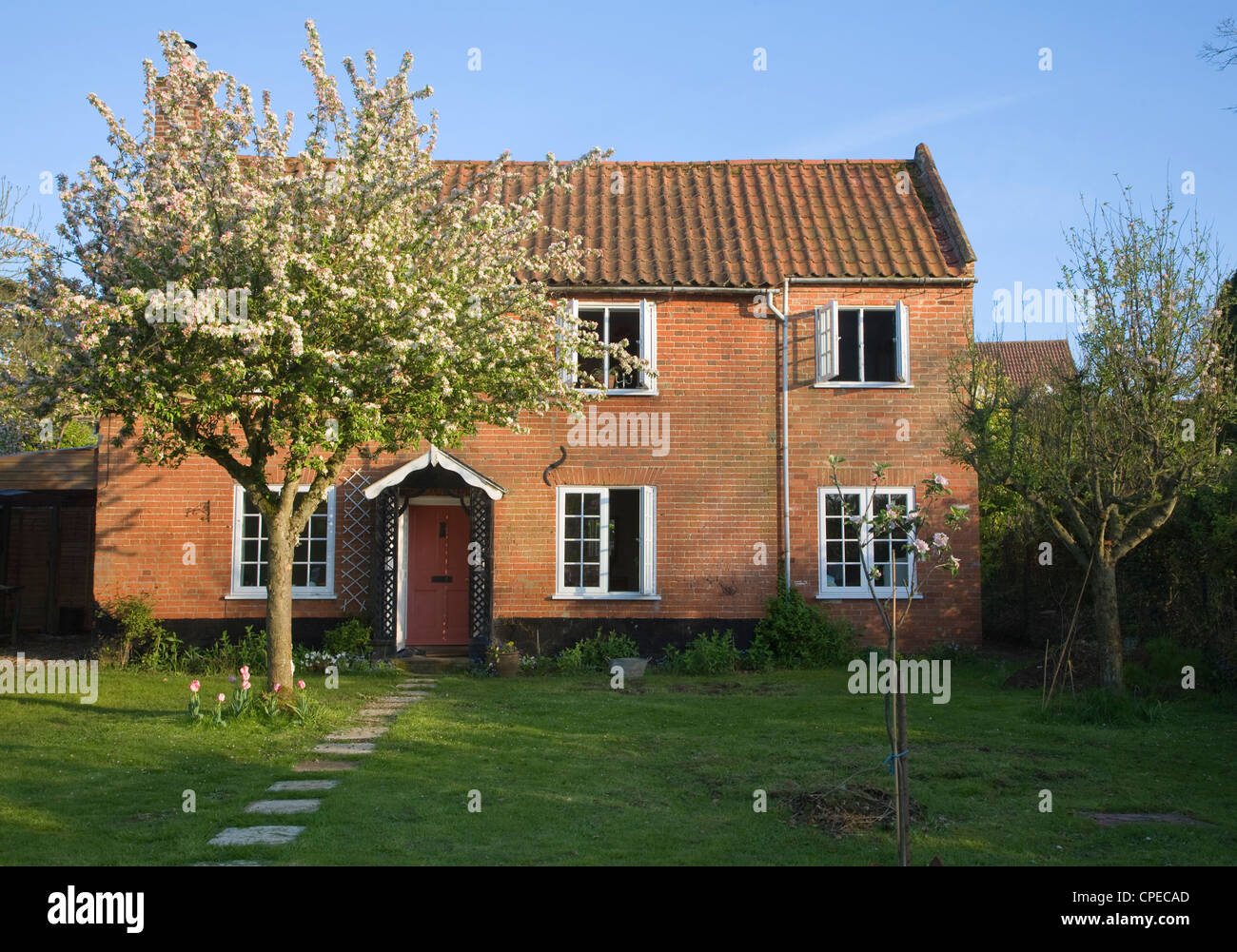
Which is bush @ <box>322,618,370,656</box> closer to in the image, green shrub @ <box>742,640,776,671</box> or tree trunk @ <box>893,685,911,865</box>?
green shrub @ <box>742,640,776,671</box>

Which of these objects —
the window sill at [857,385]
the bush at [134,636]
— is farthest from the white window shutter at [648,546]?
the bush at [134,636]

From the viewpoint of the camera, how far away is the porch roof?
48.1ft

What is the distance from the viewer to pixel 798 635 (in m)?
15.0

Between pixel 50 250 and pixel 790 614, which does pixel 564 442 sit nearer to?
pixel 790 614

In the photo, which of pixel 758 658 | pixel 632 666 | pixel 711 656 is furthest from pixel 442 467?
pixel 758 658

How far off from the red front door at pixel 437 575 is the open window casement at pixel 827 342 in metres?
6.08

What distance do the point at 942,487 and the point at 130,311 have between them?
674cm

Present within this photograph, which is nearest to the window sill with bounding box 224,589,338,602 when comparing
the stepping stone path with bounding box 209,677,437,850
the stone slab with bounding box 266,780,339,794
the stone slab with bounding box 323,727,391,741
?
the stepping stone path with bounding box 209,677,437,850

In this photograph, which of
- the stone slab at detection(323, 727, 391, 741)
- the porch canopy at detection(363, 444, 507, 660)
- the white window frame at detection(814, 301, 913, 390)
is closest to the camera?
the stone slab at detection(323, 727, 391, 741)

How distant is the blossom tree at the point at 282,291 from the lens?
29.4 ft

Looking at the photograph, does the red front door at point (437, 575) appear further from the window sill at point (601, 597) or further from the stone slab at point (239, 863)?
the stone slab at point (239, 863)

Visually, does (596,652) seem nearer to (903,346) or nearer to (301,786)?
(903,346)

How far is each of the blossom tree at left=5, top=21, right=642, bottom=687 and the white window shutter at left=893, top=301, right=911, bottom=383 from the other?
22.9ft

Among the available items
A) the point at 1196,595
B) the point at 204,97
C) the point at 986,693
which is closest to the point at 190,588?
the point at 204,97
